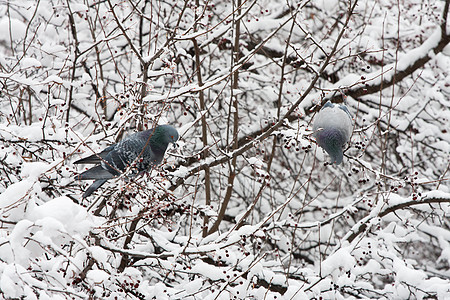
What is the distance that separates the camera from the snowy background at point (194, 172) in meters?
2.50

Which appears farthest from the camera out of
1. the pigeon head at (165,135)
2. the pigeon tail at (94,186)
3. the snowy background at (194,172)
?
the pigeon head at (165,135)

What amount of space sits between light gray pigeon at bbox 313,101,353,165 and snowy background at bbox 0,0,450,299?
15 centimetres

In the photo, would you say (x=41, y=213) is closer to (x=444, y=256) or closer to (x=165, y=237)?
(x=165, y=237)

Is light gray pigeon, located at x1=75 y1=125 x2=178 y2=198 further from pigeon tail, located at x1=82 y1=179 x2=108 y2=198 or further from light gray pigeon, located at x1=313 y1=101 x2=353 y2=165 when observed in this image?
light gray pigeon, located at x1=313 y1=101 x2=353 y2=165


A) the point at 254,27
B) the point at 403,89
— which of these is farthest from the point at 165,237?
the point at 403,89

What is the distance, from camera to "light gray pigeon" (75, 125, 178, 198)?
10.4ft

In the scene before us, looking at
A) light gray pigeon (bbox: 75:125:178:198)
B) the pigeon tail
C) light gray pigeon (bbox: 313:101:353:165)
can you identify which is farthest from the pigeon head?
light gray pigeon (bbox: 313:101:353:165)

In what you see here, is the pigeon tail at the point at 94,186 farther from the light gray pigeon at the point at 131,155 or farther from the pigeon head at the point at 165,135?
the pigeon head at the point at 165,135

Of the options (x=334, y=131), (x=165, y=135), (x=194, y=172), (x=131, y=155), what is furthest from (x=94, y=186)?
(x=334, y=131)

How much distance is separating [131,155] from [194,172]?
546 mm

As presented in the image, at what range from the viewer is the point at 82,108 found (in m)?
5.60

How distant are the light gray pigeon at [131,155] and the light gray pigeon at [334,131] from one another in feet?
3.30

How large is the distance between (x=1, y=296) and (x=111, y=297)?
101 centimetres

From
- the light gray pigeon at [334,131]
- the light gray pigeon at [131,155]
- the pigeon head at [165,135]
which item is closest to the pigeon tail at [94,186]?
the light gray pigeon at [131,155]
